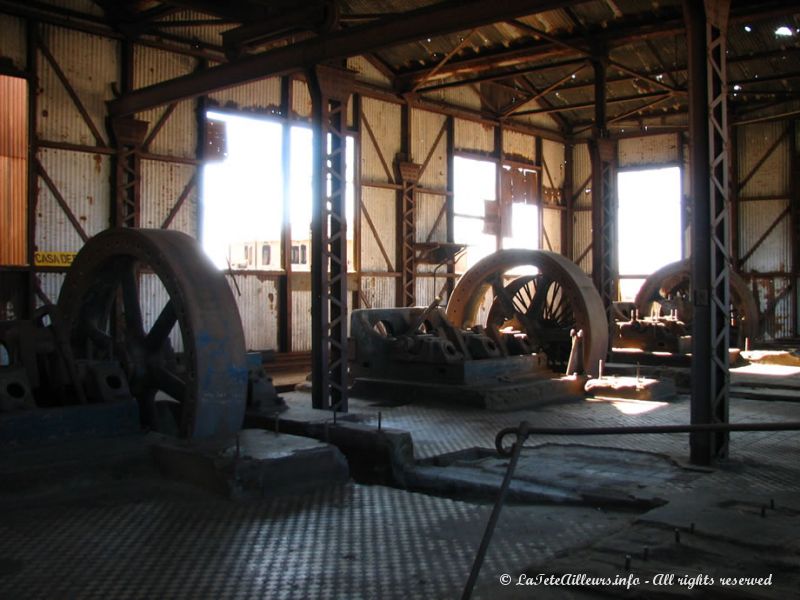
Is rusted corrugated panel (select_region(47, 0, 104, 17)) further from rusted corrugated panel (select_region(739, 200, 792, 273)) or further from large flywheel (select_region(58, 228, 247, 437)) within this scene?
rusted corrugated panel (select_region(739, 200, 792, 273))

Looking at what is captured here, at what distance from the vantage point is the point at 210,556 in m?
4.19

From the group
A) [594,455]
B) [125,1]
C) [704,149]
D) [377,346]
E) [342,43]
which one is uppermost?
[125,1]

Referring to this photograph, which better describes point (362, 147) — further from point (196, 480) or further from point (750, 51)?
point (196, 480)

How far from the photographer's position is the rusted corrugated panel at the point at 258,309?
15984 mm

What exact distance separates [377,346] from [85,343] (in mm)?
4709

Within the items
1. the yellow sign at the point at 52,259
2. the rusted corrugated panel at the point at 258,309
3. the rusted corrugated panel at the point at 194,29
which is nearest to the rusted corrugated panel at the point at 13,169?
the yellow sign at the point at 52,259

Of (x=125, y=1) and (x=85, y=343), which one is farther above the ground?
(x=125, y=1)

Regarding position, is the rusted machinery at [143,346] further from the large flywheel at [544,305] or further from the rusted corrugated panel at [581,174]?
the rusted corrugated panel at [581,174]

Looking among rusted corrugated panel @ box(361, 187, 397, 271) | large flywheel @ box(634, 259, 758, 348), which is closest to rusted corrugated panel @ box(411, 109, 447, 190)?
rusted corrugated panel @ box(361, 187, 397, 271)

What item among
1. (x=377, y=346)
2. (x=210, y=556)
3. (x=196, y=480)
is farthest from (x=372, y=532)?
(x=377, y=346)

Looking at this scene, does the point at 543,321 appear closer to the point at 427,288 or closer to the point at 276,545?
the point at 427,288

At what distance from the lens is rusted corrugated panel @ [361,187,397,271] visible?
1845 cm

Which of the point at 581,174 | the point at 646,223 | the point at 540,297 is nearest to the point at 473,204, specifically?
the point at 581,174

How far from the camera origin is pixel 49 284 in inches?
523
